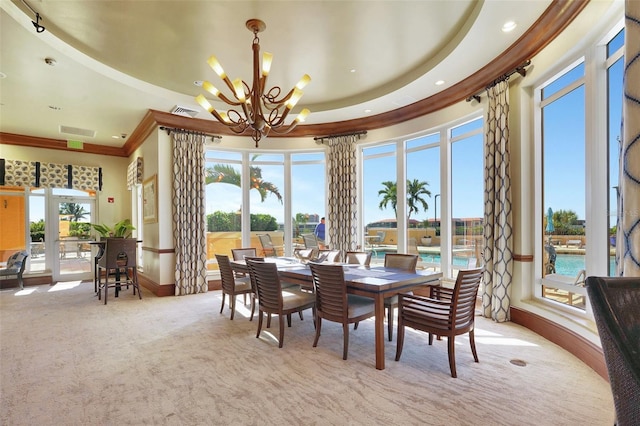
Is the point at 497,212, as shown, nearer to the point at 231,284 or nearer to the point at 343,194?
the point at 343,194

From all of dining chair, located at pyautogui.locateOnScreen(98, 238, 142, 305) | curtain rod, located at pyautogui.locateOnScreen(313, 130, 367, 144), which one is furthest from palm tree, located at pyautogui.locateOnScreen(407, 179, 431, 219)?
dining chair, located at pyautogui.locateOnScreen(98, 238, 142, 305)

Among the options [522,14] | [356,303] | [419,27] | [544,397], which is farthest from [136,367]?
[522,14]

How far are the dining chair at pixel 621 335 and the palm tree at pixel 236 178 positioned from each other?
5.83 metres

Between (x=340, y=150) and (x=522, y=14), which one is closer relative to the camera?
(x=522, y=14)

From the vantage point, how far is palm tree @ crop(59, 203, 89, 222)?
23.7 feet

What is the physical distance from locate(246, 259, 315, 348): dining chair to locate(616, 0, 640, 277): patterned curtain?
2594mm

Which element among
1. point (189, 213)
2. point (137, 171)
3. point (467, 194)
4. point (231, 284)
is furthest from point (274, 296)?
point (137, 171)

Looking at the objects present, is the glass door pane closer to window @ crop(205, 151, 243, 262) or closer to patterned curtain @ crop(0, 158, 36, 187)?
patterned curtain @ crop(0, 158, 36, 187)

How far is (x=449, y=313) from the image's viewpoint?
2596 mm

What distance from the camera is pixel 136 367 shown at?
279 cm

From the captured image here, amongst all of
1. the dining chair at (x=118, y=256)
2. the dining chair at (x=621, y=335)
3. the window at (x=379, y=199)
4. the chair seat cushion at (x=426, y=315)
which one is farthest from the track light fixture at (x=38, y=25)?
the window at (x=379, y=199)

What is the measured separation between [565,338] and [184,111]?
19.7 ft

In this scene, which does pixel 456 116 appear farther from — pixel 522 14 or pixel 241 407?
pixel 241 407

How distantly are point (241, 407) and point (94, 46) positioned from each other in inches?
163
